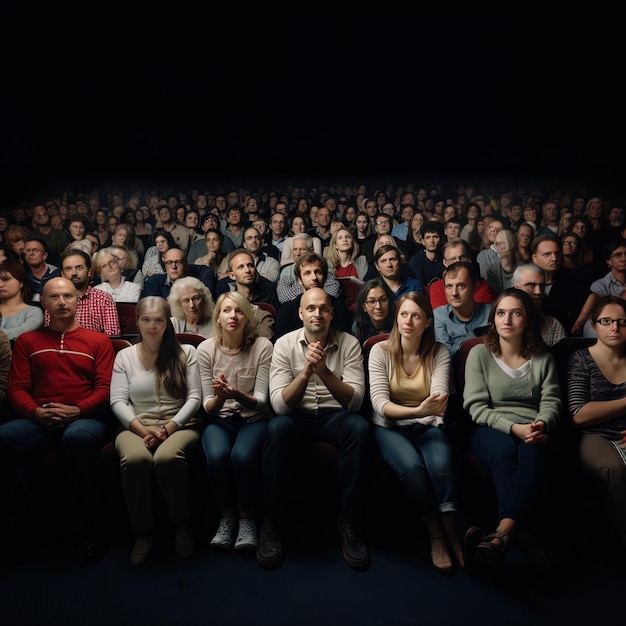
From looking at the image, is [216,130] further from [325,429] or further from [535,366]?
[535,366]

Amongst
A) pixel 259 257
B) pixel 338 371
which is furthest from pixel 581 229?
pixel 259 257

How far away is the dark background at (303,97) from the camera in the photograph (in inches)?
101

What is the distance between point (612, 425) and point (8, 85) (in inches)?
152

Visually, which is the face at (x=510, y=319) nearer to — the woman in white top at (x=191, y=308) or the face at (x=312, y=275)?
the face at (x=312, y=275)

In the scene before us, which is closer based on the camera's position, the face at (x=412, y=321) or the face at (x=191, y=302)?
the face at (x=412, y=321)

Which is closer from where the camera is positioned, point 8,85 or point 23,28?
point 23,28

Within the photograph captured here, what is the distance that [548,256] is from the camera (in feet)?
10.0

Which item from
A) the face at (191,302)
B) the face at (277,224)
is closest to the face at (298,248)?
the face at (277,224)

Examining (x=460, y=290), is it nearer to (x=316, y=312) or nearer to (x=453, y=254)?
(x=453, y=254)

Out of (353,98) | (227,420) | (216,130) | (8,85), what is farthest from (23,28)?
(227,420)

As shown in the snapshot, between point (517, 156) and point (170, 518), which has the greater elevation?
point (517, 156)

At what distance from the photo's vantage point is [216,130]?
2975mm

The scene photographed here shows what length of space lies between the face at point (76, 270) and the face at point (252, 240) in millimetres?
1145

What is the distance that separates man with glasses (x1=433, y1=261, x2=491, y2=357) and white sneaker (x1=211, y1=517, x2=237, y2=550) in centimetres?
154
